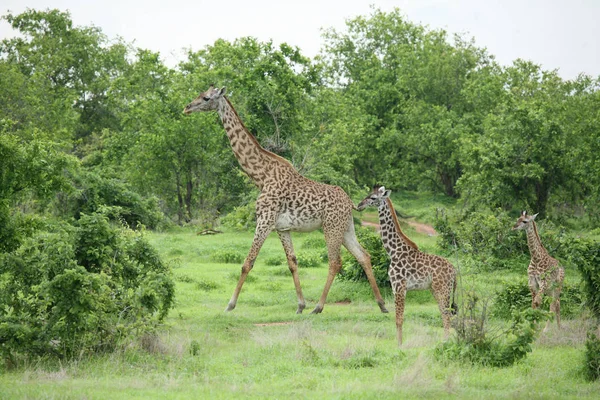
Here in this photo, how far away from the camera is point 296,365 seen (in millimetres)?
9562

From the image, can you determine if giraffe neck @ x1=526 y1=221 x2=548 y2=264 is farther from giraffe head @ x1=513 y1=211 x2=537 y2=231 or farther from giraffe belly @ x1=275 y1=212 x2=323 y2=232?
giraffe belly @ x1=275 y1=212 x2=323 y2=232

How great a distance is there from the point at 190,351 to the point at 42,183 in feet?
10.4

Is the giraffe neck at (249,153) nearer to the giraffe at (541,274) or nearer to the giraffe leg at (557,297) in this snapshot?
the giraffe at (541,274)

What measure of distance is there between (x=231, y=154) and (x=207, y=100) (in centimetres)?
1489

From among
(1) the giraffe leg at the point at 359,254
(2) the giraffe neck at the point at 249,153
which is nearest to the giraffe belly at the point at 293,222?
(1) the giraffe leg at the point at 359,254

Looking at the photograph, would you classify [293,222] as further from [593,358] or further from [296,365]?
[593,358]

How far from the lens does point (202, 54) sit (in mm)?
40250

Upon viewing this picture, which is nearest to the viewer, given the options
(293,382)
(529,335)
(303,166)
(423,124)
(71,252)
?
(293,382)

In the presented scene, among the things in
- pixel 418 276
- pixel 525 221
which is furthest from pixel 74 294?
pixel 525 221

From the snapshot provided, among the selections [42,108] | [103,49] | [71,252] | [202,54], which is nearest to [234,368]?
[71,252]

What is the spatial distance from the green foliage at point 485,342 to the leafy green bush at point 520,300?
10.3 ft

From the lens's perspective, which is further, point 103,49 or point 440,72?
point 103,49

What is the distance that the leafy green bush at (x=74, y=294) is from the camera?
964 centimetres

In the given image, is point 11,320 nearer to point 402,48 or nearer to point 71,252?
point 71,252
